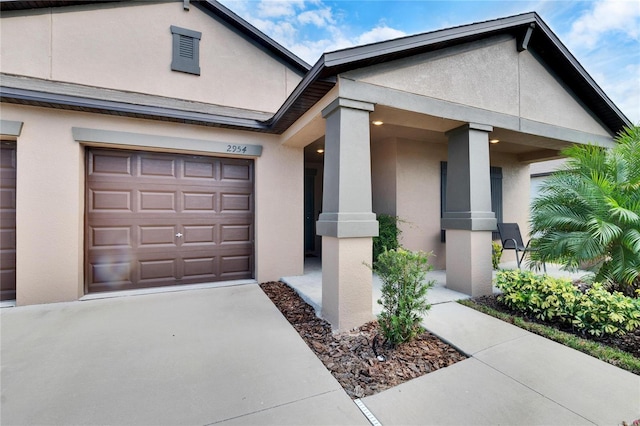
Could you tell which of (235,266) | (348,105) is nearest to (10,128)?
(235,266)

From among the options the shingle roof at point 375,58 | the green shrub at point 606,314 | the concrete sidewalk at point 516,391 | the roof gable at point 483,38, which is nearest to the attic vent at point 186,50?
the shingle roof at point 375,58

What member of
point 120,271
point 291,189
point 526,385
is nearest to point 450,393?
point 526,385

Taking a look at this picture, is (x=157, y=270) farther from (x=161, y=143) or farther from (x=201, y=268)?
(x=161, y=143)

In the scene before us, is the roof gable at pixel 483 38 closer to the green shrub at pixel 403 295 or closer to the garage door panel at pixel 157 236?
the green shrub at pixel 403 295

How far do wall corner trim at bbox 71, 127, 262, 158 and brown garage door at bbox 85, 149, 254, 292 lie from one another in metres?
0.28

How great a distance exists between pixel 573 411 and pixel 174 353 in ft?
11.7

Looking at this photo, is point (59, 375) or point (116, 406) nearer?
point (116, 406)

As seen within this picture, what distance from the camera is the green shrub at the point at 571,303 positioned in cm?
316

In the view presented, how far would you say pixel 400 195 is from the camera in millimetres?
6281

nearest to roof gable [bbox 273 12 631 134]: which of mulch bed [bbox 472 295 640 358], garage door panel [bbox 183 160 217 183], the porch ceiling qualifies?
the porch ceiling

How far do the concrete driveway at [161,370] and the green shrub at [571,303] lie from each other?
3139mm

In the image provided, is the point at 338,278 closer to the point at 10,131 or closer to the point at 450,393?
the point at 450,393

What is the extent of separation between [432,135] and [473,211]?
2.22m

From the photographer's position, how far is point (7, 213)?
4309 millimetres
